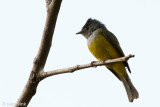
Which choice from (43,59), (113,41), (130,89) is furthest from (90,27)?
(43,59)

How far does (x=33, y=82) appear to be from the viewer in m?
2.54

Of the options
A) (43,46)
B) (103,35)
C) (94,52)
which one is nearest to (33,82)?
(43,46)

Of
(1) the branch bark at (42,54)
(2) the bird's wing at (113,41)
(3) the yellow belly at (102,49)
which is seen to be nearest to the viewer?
(1) the branch bark at (42,54)

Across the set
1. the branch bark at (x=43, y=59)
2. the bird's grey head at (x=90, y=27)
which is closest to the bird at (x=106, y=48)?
the bird's grey head at (x=90, y=27)

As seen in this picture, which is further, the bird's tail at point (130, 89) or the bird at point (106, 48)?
the bird's tail at point (130, 89)

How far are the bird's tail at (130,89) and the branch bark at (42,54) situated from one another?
3297 millimetres

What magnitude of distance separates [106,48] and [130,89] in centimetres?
111

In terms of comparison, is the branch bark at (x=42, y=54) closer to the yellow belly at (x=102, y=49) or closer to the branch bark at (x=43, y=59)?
the branch bark at (x=43, y=59)

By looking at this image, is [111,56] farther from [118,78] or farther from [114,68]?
[118,78]

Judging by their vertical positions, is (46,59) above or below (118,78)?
above

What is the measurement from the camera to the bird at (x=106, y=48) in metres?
5.17

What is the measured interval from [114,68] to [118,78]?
0.43 metres

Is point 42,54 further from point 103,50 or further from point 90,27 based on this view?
point 90,27

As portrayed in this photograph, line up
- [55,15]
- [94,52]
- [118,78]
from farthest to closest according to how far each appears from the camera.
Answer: [118,78], [94,52], [55,15]
